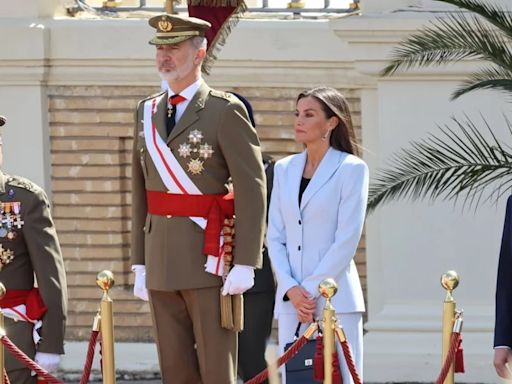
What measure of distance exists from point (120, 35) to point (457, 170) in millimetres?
2614

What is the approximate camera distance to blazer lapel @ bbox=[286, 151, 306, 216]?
7090mm

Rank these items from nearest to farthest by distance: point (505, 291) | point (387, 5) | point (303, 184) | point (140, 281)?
point (505, 291), point (140, 281), point (303, 184), point (387, 5)

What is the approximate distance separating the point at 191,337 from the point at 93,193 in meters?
3.69

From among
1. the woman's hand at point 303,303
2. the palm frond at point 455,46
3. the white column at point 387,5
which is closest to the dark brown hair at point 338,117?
the woman's hand at point 303,303

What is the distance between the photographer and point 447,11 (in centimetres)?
963

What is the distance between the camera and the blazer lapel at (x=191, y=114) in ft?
22.0

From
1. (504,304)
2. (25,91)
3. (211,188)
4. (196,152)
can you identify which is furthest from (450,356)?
(25,91)

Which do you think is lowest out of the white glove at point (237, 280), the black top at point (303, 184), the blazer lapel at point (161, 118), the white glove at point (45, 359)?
the white glove at point (45, 359)

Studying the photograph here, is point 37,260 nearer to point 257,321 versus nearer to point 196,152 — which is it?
point 196,152

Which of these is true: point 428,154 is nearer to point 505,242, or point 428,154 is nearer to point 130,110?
point 130,110

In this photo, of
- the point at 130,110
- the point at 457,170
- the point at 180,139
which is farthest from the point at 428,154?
the point at 180,139

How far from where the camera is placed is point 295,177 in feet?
23.5

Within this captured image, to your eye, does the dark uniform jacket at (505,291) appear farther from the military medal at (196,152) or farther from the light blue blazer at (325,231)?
the military medal at (196,152)

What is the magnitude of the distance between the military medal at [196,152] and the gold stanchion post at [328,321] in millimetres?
747
